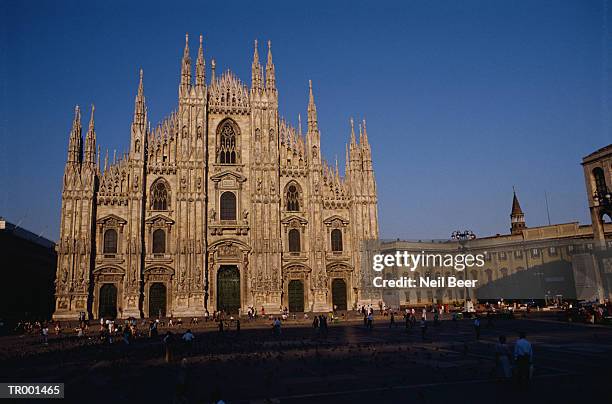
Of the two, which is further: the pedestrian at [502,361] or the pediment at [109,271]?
the pediment at [109,271]

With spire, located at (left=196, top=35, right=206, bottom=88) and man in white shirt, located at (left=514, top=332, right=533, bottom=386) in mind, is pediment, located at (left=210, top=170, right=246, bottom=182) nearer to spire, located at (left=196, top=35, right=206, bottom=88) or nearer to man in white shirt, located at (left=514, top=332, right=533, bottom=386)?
spire, located at (left=196, top=35, right=206, bottom=88)

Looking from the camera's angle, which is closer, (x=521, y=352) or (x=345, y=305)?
(x=521, y=352)

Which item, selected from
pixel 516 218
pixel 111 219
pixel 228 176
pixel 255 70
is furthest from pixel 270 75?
pixel 516 218

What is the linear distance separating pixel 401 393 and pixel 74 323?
36.0 meters

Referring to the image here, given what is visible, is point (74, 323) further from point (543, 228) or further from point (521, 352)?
point (543, 228)

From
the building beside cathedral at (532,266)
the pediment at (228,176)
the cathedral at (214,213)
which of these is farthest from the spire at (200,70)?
the building beside cathedral at (532,266)

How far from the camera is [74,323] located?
40.2 m

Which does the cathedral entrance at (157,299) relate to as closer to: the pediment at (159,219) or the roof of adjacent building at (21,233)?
the pediment at (159,219)

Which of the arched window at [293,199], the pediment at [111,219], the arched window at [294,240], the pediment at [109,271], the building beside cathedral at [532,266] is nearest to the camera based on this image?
the pediment at [109,271]

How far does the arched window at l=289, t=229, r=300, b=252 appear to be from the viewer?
47.9 meters

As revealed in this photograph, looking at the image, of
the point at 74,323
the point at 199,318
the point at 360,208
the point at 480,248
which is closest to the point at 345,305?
the point at 360,208

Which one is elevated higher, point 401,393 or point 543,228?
point 543,228

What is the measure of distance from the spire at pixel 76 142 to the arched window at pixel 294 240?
2159 centimetres

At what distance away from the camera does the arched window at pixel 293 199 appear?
160 ft
